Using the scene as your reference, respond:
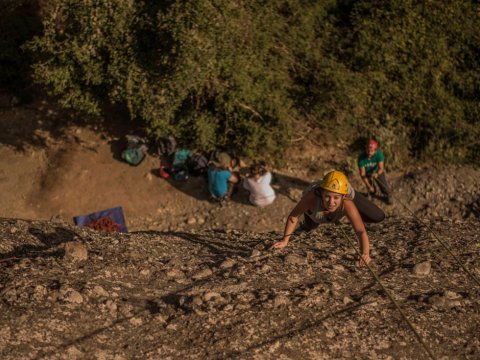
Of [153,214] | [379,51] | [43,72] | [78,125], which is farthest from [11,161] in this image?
[379,51]

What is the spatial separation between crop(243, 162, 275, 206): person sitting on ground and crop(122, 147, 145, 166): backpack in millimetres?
2199

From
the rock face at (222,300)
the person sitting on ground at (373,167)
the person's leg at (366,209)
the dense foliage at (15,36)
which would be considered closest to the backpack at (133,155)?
the dense foliage at (15,36)

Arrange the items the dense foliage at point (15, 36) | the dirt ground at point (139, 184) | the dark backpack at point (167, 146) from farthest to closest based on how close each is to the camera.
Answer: the dense foliage at point (15, 36), the dark backpack at point (167, 146), the dirt ground at point (139, 184)

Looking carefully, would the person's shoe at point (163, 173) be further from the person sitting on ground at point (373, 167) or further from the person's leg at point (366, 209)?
the person's leg at point (366, 209)

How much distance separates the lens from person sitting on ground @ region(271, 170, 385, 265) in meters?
6.23

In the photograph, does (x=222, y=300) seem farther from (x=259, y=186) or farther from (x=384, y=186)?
(x=384, y=186)

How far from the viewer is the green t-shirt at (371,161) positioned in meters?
10.3

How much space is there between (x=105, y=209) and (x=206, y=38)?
3.55 metres

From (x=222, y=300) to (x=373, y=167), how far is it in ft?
17.0

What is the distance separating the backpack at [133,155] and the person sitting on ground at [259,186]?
7.21ft

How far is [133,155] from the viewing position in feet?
36.9

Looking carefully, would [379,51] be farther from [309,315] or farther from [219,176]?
[309,315]

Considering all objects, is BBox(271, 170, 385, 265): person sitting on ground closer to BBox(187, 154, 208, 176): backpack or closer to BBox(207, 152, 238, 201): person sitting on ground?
BBox(207, 152, 238, 201): person sitting on ground

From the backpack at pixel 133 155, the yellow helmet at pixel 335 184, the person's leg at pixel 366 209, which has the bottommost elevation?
the backpack at pixel 133 155
